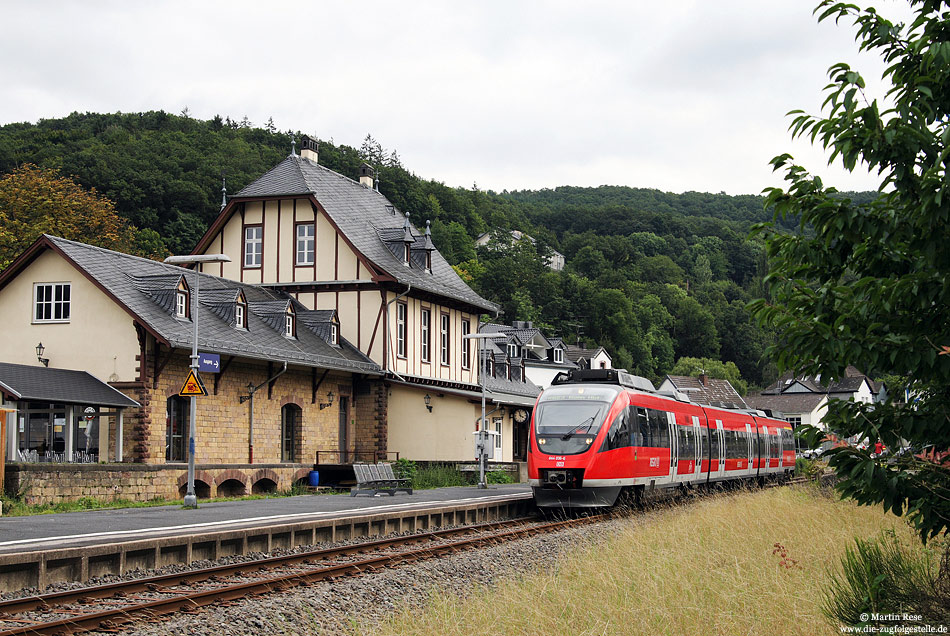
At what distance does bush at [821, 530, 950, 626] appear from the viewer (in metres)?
7.86

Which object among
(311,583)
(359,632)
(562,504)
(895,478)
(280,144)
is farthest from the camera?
(280,144)

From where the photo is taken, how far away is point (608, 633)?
8008 millimetres

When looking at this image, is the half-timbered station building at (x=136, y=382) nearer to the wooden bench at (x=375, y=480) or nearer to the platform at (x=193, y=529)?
the platform at (x=193, y=529)

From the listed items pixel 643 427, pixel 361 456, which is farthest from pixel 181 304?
pixel 643 427

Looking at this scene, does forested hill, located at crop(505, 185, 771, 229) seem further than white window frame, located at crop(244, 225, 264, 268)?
Yes

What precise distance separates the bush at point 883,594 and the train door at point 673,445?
624 inches

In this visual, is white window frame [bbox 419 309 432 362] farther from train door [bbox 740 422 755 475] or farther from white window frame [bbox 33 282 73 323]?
white window frame [bbox 33 282 73 323]

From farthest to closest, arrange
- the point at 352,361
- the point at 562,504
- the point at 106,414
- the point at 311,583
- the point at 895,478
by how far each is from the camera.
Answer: the point at 352,361 < the point at 106,414 < the point at 562,504 < the point at 311,583 < the point at 895,478

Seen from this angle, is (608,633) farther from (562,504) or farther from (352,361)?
(352,361)

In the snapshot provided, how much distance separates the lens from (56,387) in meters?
23.4

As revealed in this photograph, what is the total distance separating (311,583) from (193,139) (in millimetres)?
59938

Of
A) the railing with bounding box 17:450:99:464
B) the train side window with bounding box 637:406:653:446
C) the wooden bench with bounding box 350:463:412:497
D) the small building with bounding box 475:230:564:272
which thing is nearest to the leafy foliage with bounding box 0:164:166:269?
the railing with bounding box 17:450:99:464

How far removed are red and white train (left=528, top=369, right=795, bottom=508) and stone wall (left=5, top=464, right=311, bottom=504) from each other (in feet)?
31.5

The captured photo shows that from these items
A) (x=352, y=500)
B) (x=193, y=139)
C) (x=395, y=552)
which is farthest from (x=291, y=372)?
(x=193, y=139)
